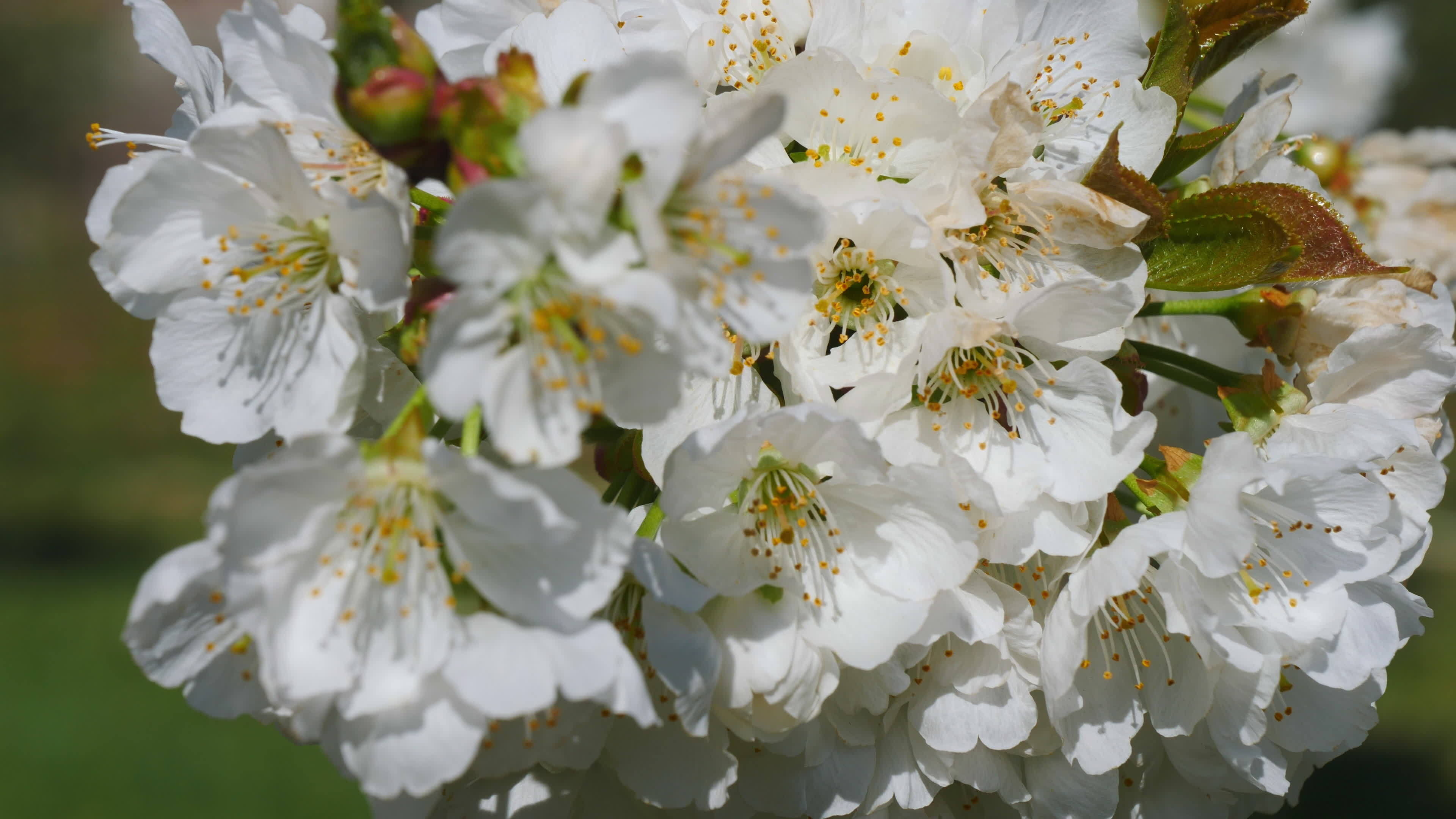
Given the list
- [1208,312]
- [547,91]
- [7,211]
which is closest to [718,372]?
[547,91]

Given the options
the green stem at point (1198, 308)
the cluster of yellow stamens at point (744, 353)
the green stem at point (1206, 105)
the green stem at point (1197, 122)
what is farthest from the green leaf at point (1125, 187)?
the green stem at point (1206, 105)

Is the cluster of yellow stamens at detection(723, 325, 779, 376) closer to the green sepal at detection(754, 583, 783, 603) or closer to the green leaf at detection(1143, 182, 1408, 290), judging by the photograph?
the green sepal at detection(754, 583, 783, 603)

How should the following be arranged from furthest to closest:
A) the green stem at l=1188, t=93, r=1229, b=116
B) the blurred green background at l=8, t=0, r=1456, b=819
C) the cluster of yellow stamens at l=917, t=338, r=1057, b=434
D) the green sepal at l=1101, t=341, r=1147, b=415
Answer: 1. the blurred green background at l=8, t=0, r=1456, b=819
2. the green stem at l=1188, t=93, r=1229, b=116
3. the green sepal at l=1101, t=341, r=1147, b=415
4. the cluster of yellow stamens at l=917, t=338, r=1057, b=434

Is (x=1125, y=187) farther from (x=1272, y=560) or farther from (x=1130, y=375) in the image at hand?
(x=1272, y=560)

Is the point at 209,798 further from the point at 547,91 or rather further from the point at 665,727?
the point at 547,91

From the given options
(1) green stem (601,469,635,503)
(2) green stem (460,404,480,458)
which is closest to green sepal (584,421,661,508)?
(1) green stem (601,469,635,503)

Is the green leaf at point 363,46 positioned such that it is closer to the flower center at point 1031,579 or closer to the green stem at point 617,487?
the green stem at point 617,487
